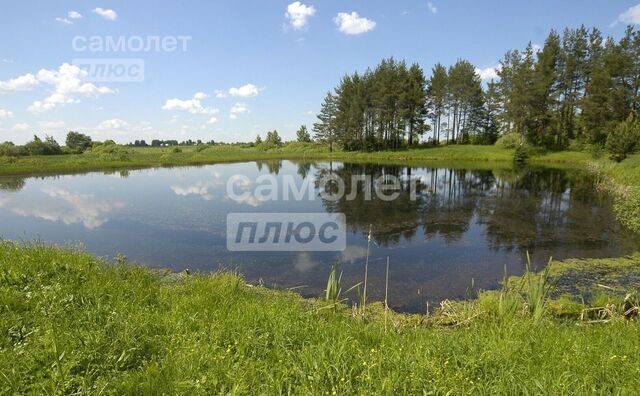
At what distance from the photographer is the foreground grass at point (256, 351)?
374cm

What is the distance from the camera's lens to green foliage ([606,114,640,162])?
3125 centimetres

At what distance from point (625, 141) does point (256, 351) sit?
132 feet

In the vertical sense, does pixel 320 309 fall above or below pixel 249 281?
above

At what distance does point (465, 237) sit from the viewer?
14352 mm

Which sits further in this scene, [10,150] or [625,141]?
[10,150]

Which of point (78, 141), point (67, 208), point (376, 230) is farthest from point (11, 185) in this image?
point (78, 141)

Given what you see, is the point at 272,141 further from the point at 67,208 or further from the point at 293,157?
the point at 67,208

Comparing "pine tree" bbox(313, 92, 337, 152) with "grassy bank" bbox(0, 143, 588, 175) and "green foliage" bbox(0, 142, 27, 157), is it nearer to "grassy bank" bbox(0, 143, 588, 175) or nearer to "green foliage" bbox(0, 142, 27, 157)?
"grassy bank" bbox(0, 143, 588, 175)

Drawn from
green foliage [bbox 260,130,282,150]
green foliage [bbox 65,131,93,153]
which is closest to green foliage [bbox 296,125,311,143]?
green foliage [bbox 260,130,282,150]

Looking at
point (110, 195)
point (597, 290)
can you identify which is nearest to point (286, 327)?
point (597, 290)

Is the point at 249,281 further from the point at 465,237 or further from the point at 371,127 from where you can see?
the point at 371,127

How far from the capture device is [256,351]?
4.64m

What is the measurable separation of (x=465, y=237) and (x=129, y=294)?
12438mm

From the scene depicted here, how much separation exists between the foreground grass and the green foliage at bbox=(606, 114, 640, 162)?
35011mm
